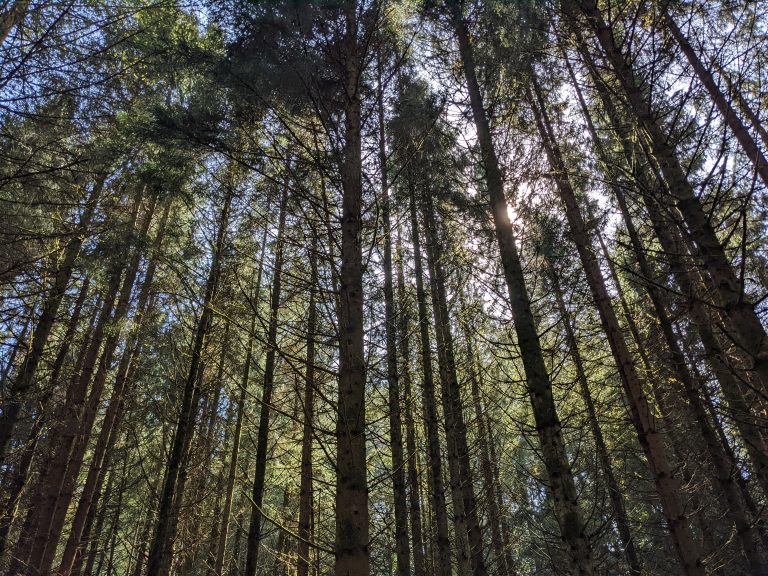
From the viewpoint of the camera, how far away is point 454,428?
7879mm

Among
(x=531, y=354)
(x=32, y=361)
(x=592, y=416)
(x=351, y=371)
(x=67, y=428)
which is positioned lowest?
(x=351, y=371)

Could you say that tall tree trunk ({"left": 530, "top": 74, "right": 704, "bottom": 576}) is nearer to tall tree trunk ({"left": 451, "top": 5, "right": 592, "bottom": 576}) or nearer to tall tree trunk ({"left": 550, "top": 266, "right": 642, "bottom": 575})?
tall tree trunk ({"left": 550, "top": 266, "right": 642, "bottom": 575})

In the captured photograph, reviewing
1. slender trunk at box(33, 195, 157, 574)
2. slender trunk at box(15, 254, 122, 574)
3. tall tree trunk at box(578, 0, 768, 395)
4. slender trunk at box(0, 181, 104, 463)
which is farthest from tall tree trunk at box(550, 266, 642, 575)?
slender trunk at box(15, 254, 122, 574)

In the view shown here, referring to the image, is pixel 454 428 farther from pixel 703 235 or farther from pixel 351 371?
pixel 703 235

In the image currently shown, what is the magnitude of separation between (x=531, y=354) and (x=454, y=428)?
3.75m

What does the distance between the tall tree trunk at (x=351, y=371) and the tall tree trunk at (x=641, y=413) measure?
94.0 inches

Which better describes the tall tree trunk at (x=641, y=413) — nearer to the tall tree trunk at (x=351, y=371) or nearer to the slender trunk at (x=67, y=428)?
the tall tree trunk at (x=351, y=371)

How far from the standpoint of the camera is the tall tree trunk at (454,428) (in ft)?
23.8

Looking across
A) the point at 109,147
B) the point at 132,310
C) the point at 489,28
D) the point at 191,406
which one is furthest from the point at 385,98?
the point at 132,310

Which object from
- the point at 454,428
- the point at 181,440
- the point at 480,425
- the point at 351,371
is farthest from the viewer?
the point at 480,425

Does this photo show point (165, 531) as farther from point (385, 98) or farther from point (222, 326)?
point (385, 98)

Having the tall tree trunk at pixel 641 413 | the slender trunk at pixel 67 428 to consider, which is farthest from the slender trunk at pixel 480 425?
the slender trunk at pixel 67 428

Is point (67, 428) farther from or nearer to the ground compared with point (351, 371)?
farther from the ground

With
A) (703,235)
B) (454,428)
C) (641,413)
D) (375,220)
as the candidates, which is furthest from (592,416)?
(375,220)
